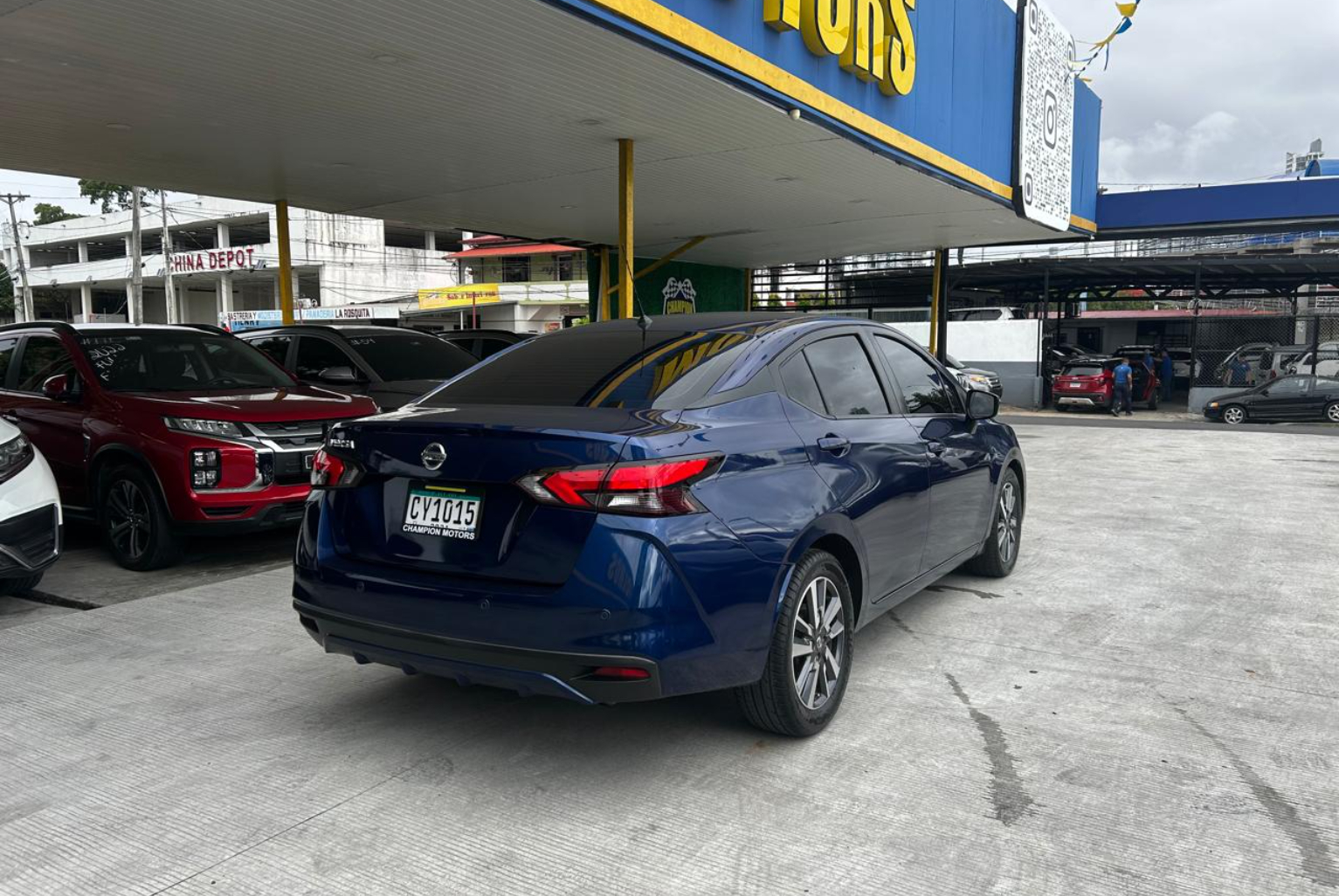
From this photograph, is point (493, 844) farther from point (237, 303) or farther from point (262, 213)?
point (237, 303)

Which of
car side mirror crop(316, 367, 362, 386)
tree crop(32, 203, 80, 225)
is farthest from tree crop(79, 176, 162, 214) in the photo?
car side mirror crop(316, 367, 362, 386)

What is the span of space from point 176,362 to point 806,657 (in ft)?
18.8

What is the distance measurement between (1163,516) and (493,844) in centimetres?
722

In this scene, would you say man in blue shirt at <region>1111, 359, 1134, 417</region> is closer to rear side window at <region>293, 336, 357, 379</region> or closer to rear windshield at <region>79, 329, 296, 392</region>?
rear side window at <region>293, 336, 357, 379</region>

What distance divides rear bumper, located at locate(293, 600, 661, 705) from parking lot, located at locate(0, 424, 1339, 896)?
40 cm

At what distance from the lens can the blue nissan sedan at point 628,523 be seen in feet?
9.44

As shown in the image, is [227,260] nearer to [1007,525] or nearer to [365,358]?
[365,358]

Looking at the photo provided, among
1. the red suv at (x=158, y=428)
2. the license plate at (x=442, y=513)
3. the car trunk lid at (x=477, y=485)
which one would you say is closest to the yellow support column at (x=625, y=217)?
the red suv at (x=158, y=428)

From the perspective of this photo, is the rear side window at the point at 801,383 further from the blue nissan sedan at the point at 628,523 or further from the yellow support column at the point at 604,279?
the yellow support column at the point at 604,279

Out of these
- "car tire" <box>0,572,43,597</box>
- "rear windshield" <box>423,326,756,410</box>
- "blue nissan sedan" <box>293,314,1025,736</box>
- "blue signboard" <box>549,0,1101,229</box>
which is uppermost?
"blue signboard" <box>549,0,1101,229</box>

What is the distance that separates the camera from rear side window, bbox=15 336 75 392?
22.4ft

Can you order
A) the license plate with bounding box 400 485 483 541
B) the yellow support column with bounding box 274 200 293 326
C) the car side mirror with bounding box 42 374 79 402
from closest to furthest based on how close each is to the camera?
the license plate with bounding box 400 485 483 541
the car side mirror with bounding box 42 374 79 402
the yellow support column with bounding box 274 200 293 326

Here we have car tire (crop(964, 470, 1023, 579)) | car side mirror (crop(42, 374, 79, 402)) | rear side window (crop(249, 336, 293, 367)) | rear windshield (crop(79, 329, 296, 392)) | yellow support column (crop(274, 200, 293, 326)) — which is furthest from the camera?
yellow support column (crop(274, 200, 293, 326))

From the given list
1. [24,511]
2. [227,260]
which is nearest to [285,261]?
[24,511]
